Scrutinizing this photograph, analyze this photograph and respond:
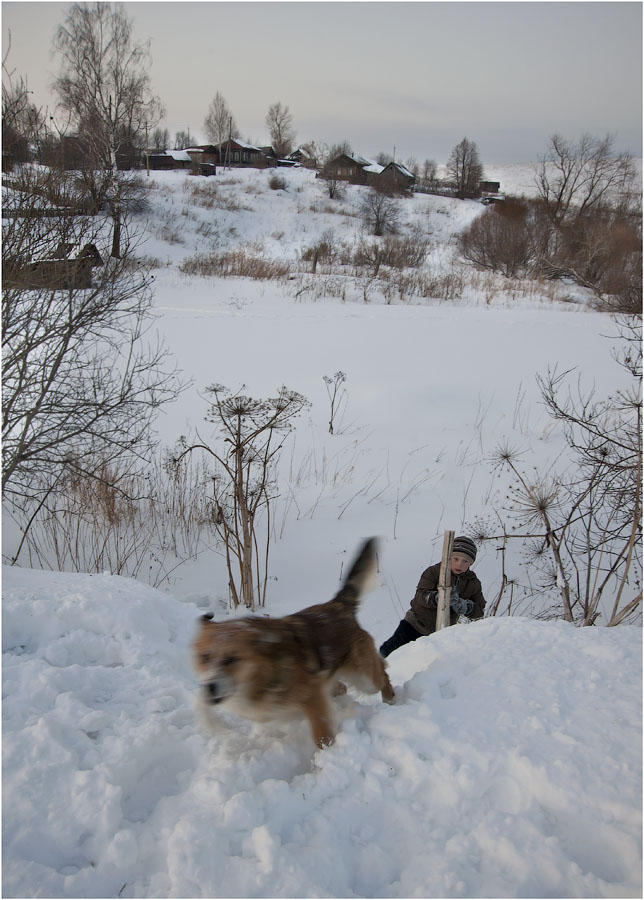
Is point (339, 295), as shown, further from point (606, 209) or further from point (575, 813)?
point (606, 209)

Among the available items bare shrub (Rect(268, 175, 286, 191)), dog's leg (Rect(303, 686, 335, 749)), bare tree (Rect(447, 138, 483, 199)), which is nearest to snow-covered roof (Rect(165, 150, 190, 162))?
bare shrub (Rect(268, 175, 286, 191))

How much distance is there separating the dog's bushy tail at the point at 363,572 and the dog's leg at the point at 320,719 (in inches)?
22.9

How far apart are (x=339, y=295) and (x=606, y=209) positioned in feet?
82.0

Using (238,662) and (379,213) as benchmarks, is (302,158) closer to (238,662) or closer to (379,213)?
(379,213)

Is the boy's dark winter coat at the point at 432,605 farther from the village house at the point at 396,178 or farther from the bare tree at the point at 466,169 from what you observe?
the bare tree at the point at 466,169

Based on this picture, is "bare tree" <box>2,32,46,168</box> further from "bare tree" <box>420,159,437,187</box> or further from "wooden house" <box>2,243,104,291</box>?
"bare tree" <box>420,159,437,187</box>

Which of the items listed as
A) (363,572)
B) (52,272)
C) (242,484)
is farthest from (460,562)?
(52,272)

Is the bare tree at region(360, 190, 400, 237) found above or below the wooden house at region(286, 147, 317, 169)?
below

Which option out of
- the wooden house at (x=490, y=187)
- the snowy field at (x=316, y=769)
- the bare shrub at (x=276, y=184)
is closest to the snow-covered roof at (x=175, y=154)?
the bare shrub at (x=276, y=184)

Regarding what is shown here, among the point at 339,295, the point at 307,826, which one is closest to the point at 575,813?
the point at 307,826

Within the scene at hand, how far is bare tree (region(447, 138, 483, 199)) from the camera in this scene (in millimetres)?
45688

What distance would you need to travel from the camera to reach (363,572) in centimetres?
262

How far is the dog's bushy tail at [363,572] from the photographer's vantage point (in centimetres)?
257

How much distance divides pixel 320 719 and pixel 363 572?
2.49 feet
